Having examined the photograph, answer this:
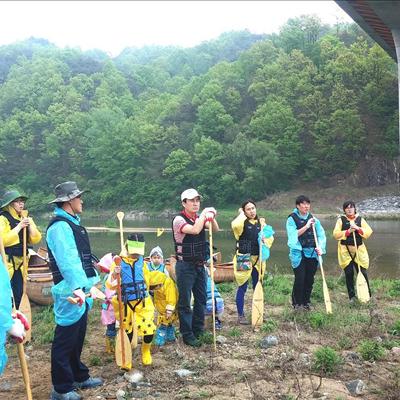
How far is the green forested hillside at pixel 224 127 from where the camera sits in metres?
42.7

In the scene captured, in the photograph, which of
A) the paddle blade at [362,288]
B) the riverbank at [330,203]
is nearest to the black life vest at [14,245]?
the paddle blade at [362,288]

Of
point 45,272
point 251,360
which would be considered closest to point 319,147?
point 45,272

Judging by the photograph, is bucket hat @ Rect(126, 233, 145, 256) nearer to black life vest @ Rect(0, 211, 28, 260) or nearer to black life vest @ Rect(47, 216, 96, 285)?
black life vest @ Rect(47, 216, 96, 285)

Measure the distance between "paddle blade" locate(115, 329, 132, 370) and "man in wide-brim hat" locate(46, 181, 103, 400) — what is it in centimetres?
41

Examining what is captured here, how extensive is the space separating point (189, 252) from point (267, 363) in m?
1.44

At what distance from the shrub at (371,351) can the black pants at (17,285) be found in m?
4.05

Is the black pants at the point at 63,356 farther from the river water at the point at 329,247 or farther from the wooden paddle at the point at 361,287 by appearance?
the river water at the point at 329,247

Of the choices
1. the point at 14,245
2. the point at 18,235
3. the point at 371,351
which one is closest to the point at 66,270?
the point at 18,235

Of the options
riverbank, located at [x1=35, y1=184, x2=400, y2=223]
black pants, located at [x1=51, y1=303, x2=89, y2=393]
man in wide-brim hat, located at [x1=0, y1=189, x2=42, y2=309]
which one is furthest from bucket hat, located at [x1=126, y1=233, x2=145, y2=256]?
riverbank, located at [x1=35, y1=184, x2=400, y2=223]

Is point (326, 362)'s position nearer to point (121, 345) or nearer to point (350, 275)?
point (121, 345)

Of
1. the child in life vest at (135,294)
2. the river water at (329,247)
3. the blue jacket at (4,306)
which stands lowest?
the river water at (329,247)

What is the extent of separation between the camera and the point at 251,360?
16.9 ft

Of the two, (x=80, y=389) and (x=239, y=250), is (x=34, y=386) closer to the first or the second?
(x=80, y=389)

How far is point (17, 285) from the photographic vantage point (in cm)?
605
